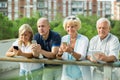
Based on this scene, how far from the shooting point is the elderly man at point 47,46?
3742 millimetres

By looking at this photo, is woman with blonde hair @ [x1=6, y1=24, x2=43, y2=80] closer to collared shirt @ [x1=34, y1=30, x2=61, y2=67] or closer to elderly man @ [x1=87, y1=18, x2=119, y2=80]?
collared shirt @ [x1=34, y1=30, x2=61, y2=67]

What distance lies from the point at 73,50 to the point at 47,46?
0.97 ft

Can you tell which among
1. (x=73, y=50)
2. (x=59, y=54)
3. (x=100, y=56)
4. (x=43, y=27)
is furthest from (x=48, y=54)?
(x=100, y=56)

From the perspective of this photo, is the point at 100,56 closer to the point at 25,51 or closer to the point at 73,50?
the point at 73,50

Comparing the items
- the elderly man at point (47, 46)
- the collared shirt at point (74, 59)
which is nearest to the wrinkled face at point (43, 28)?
the elderly man at point (47, 46)

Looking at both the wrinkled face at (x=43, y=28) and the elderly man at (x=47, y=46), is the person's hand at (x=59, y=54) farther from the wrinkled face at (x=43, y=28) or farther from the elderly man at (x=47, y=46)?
the wrinkled face at (x=43, y=28)

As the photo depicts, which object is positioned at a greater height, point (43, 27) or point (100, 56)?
point (43, 27)

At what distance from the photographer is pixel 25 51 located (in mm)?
3906

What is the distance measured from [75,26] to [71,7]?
75.3 m

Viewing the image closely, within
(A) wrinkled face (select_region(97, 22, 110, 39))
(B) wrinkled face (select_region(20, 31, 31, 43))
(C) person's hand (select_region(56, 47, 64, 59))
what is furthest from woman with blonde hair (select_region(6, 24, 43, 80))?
(A) wrinkled face (select_region(97, 22, 110, 39))

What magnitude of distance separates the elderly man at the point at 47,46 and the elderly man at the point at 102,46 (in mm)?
288

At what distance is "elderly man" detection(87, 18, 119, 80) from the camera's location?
363 centimetres

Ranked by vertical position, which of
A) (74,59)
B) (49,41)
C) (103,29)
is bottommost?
(74,59)

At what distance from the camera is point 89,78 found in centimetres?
368
